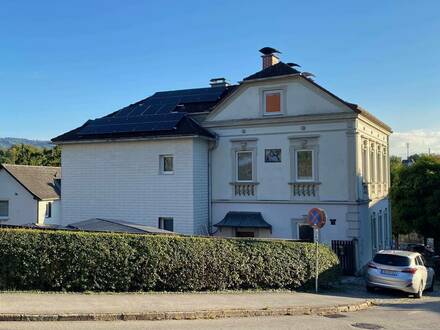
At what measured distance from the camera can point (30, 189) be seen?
40500 mm

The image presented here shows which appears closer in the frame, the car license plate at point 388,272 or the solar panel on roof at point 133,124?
the car license plate at point 388,272

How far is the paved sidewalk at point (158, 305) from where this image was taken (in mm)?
10398

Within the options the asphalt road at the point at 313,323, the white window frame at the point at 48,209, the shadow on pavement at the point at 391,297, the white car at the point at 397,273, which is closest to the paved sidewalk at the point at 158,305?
the asphalt road at the point at 313,323

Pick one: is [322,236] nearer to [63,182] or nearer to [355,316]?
[355,316]

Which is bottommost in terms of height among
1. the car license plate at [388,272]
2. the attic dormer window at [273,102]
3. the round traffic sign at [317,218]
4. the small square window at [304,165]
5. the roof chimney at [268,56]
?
the car license plate at [388,272]

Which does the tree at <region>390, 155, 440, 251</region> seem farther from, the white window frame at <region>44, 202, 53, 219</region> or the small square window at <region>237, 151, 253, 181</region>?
the white window frame at <region>44, 202, 53, 219</region>

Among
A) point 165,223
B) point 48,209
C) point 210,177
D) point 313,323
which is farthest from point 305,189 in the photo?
point 48,209

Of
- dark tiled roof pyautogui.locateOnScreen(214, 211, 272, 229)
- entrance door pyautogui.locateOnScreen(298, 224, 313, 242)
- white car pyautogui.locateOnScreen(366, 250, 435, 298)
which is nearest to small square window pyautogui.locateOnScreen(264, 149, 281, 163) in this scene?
dark tiled roof pyautogui.locateOnScreen(214, 211, 272, 229)

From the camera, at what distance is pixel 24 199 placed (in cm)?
4066

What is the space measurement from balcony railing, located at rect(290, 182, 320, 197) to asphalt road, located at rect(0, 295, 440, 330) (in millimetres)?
8785

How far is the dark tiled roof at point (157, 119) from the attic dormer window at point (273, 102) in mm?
2053

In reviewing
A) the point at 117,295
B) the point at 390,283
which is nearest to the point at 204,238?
the point at 117,295

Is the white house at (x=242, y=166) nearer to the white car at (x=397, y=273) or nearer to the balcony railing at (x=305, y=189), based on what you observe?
the balcony railing at (x=305, y=189)

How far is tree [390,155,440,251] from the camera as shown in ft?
84.6
